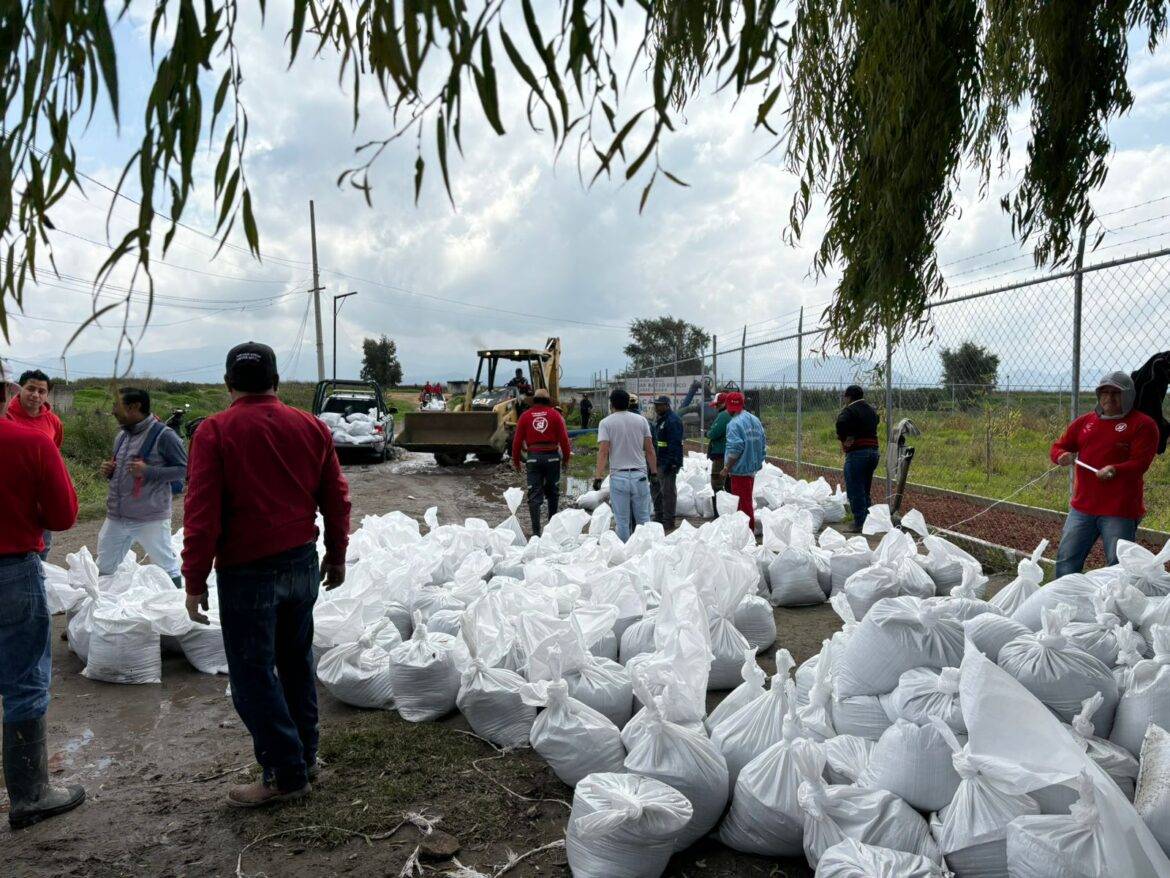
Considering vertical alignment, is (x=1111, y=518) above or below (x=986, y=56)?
below

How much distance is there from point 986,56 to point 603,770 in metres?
2.68

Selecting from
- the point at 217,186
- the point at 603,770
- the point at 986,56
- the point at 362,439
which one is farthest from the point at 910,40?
the point at 362,439

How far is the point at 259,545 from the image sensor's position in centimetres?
272

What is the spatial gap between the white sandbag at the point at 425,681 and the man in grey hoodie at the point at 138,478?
2.06m

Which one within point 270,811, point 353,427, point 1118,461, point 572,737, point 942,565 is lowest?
point 270,811

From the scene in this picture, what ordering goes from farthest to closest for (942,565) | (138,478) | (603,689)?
(942,565)
(138,478)
(603,689)

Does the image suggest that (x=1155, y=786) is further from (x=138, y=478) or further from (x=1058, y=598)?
(x=138, y=478)

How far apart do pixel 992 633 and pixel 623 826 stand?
157cm

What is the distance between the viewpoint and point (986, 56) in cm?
261

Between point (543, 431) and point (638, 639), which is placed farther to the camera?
point (543, 431)

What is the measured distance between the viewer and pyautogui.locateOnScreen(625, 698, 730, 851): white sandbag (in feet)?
7.89

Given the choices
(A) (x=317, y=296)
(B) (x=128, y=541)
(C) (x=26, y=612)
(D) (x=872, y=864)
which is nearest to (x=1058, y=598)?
(D) (x=872, y=864)

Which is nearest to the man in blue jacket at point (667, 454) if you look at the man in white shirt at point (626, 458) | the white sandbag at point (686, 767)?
the man in white shirt at point (626, 458)

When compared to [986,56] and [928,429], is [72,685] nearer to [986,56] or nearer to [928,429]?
[986,56]
